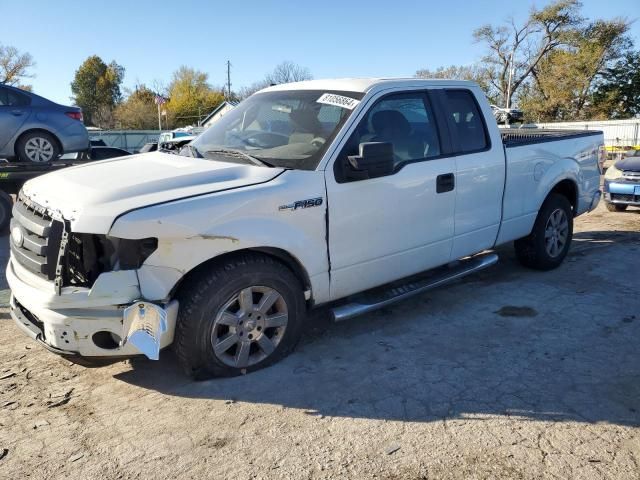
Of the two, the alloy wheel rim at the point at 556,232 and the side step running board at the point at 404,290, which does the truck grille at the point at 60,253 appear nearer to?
the side step running board at the point at 404,290

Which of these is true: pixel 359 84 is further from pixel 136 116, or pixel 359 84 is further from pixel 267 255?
pixel 136 116

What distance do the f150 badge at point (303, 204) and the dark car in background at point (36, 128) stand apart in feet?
20.2

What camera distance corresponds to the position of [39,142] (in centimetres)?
802

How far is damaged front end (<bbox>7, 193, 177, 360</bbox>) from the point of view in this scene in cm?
293

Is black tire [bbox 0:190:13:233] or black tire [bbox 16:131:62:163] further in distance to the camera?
black tire [bbox 0:190:13:233]

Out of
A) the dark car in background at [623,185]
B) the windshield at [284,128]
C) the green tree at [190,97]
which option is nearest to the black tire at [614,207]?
the dark car in background at [623,185]

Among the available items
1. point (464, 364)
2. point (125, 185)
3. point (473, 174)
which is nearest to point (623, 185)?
point (473, 174)

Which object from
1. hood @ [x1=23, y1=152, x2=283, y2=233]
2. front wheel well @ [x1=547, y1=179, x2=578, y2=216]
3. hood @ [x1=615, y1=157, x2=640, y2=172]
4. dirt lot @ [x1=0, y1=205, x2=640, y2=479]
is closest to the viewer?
dirt lot @ [x1=0, y1=205, x2=640, y2=479]

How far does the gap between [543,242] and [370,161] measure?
295cm

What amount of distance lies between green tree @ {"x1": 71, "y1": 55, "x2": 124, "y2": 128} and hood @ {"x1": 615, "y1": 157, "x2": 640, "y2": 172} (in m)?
69.2

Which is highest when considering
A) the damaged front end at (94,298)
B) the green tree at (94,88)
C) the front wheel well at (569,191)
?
the green tree at (94,88)

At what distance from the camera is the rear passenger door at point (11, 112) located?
24.8 ft

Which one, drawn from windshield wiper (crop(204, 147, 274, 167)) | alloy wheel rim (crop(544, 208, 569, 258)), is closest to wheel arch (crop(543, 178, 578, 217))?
alloy wheel rim (crop(544, 208, 569, 258))

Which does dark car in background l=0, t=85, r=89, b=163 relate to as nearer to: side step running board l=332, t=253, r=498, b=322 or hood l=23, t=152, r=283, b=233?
hood l=23, t=152, r=283, b=233
